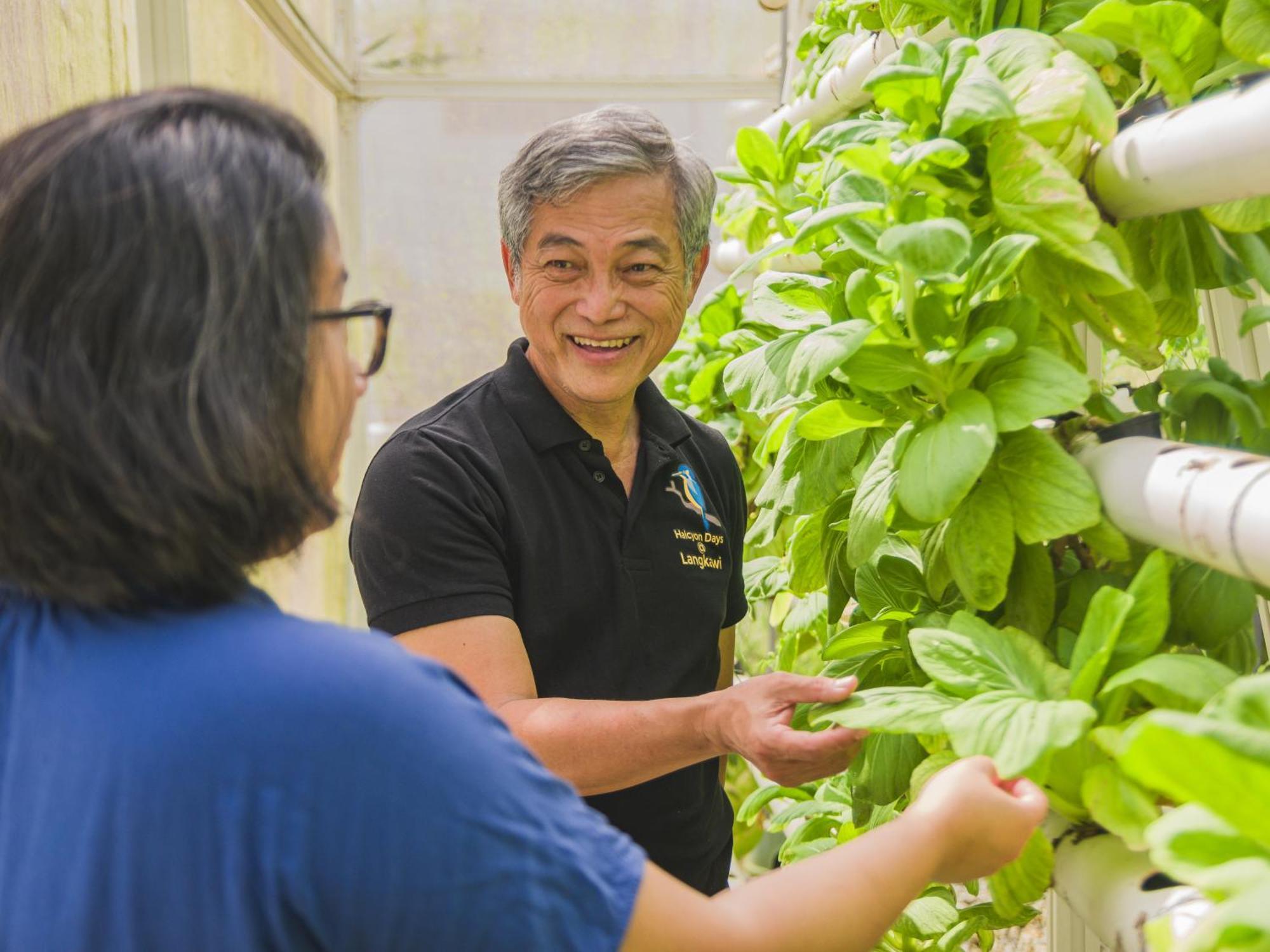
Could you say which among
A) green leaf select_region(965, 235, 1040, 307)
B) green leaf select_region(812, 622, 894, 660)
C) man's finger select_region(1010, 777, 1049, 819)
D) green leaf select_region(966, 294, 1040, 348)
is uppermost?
green leaf select_region(965, 235, 1040, 307)

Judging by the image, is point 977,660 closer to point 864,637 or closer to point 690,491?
point 864,637

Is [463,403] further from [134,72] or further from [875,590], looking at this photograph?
[134,72]

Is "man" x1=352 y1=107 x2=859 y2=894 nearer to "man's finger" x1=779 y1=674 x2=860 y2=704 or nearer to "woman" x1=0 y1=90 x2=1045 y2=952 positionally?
"man's finger" x1=779 y1=674 x2=860 y2=704

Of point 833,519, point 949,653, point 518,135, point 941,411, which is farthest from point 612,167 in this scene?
point 518,135

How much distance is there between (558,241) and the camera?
1380 millimetres

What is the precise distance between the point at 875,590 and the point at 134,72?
1490 mm

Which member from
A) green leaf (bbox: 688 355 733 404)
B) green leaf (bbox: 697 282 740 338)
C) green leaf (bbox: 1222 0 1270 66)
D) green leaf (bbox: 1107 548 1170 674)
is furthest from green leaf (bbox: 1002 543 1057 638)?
green leaf (bbox: 697 282 740 338)

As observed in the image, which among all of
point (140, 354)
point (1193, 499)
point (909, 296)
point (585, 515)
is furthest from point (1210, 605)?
point (585, 515)

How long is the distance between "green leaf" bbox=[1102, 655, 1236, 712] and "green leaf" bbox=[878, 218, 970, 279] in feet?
0.89

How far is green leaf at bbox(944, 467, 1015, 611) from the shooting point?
82 centimetres

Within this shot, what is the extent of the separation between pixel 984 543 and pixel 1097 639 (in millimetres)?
128

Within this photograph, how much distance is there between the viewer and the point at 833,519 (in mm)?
1110

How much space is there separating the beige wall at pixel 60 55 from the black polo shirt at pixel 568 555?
60 centimetres

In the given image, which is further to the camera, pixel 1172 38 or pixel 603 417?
pixel 603 417
